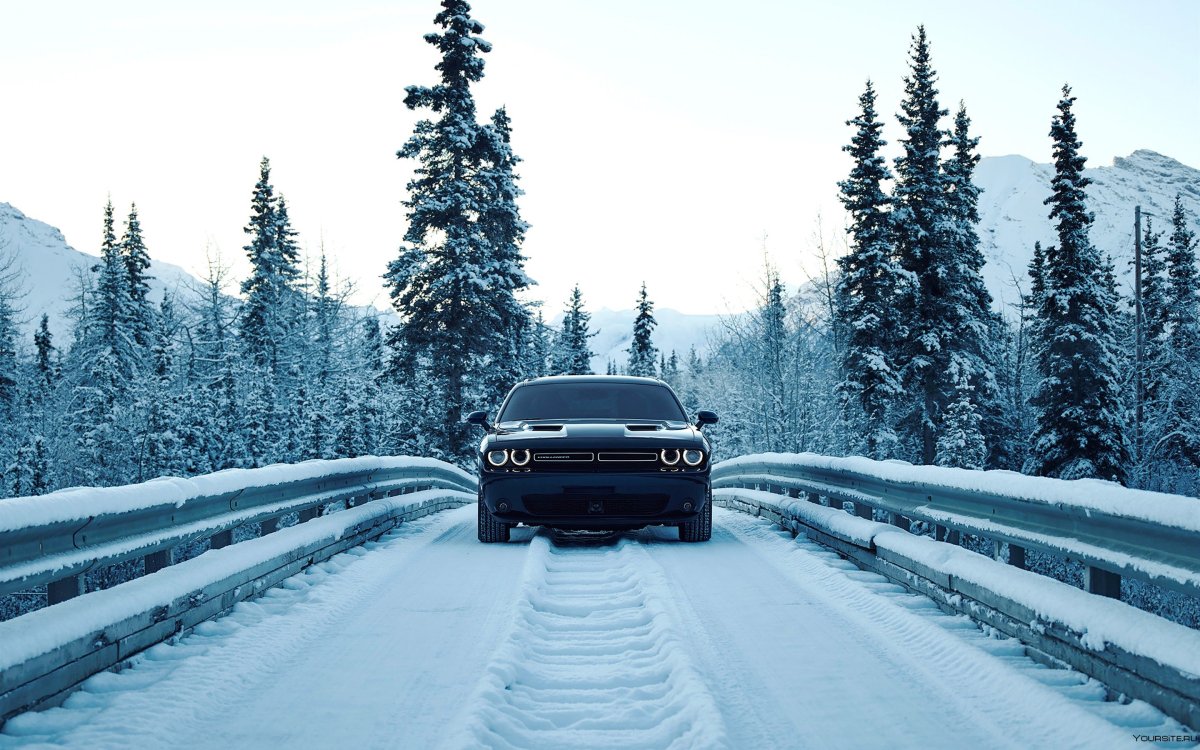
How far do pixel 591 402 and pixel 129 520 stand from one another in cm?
587

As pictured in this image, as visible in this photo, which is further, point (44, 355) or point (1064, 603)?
point (44, 355)

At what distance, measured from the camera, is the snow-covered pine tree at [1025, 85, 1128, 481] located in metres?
33.1

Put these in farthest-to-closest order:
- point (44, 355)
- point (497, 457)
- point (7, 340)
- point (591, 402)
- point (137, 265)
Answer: point (44, 355) < point (7, 340) < point (137, 265) < point (591, 402) < point (497, 457)

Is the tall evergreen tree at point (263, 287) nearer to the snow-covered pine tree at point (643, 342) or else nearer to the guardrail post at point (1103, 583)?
the snow-covered pine tree at point (643, 342)

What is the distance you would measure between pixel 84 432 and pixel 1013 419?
45.8 metres

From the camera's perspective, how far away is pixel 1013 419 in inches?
1865

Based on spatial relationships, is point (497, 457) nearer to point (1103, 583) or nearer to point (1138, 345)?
point (1103, 583)

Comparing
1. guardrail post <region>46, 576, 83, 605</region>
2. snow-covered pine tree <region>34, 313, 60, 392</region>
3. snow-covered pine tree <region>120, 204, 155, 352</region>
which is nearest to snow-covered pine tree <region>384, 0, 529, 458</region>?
guardrail post <region>46, 576, 83, 605</region>

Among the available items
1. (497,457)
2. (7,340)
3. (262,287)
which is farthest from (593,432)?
(7,340)

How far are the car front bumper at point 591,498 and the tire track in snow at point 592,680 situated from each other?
1554mm

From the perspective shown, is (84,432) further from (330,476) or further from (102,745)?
(102,745)

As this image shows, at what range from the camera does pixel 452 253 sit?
95.3 feet

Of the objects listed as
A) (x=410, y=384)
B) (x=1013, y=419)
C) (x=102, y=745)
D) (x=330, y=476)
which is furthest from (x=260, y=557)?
(x=1013, y=419)

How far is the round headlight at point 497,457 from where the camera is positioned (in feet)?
27.8
